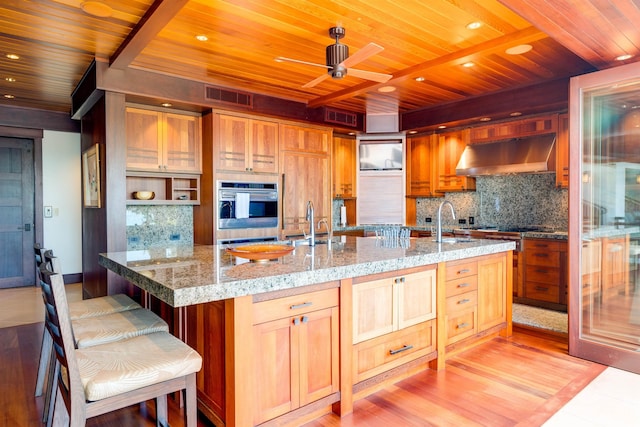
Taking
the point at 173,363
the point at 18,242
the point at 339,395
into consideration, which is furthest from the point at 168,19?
the point at 18,242

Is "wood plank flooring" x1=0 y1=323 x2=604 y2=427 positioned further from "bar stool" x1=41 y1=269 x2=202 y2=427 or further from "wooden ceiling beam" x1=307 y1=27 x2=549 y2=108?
"wooden ceiling beam" x1=307 y1=27 x2=549 y2=108

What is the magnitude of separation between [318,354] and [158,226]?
10.5ft

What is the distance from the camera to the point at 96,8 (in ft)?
8.52

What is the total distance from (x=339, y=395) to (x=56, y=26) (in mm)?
3284

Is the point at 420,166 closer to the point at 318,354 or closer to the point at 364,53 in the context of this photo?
the point at 364,53

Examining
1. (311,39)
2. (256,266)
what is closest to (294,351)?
(256,266)

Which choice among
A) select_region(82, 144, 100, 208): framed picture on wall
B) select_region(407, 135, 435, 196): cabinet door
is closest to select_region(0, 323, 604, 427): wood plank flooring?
select_region(82, 144, 100, 208): framed picture on wall

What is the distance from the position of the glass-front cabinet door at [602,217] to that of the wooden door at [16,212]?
7186 mm

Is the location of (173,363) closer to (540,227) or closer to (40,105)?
(540,227)

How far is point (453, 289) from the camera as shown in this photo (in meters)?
2.97

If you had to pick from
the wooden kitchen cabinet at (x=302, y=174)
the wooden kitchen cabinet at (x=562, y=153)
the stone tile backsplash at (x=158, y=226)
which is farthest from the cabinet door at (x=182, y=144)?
the wooden kitchen cabinet at (x=562, y=153)

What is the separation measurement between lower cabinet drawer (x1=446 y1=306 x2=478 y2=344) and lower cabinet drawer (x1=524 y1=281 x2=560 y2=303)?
176 cm

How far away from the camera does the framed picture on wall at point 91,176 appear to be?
4.04m

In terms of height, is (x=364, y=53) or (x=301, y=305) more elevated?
(x=364, y=53)
